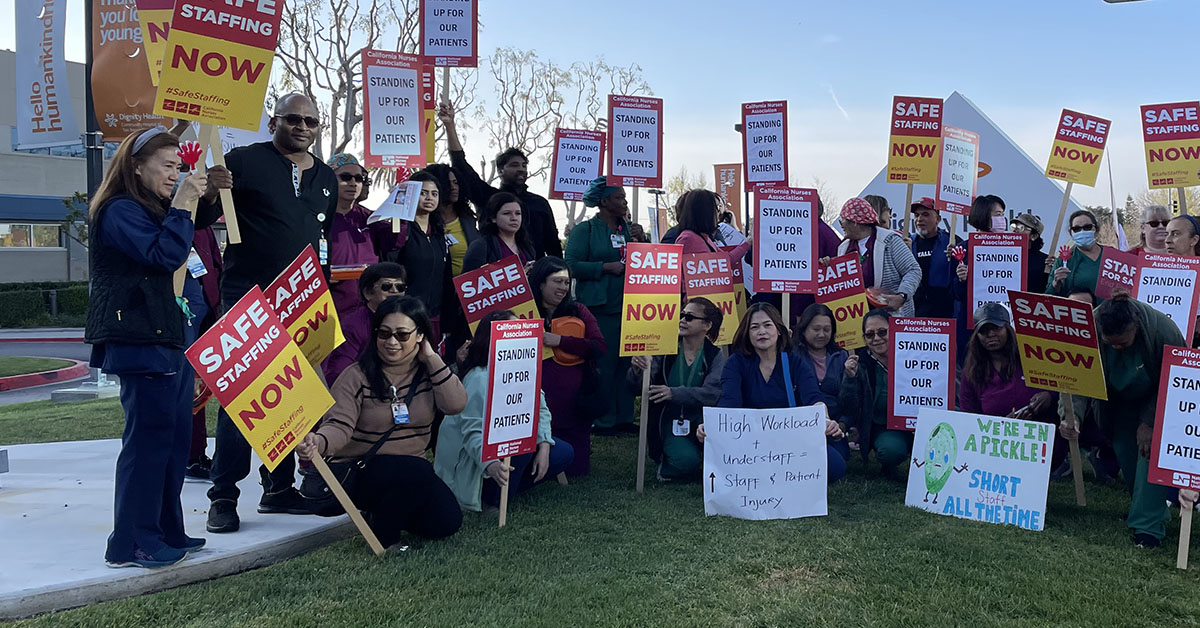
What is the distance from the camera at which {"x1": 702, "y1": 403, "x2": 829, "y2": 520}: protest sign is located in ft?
19.5

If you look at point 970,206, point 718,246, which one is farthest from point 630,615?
point 970,206

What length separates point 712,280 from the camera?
295 inches

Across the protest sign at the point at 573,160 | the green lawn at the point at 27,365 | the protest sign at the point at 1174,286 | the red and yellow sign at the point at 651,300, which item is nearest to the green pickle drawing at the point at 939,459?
the red and yellow sign at the point at 651,300

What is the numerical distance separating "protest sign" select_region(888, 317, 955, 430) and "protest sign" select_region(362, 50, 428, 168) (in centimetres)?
424

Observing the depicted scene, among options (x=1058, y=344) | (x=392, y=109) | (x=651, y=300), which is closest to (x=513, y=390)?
(x=651, y=300)

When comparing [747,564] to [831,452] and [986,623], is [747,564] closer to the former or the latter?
[986,623]

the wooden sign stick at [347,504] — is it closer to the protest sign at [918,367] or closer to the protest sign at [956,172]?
the protest sign at [918,367]

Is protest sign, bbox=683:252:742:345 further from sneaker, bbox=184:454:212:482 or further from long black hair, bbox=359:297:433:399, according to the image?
sneaker, bbox=184:454:212:482

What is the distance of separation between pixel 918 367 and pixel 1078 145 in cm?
452

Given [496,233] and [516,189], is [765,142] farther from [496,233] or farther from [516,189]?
[496,233]

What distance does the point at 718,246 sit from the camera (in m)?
8.53

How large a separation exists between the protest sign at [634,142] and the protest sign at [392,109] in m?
1.84

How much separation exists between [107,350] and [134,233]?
542 millimetres

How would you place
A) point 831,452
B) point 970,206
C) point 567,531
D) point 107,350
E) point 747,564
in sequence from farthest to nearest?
point 970,206 < point 831,452 < point 567,531 < point 747,564 < point 107,350
